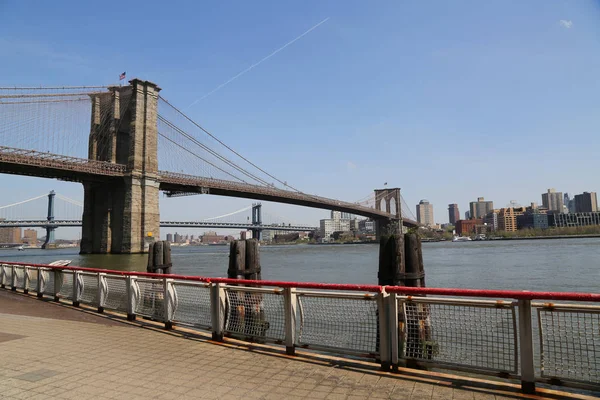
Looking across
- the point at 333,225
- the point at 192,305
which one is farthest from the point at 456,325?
the point at 333,225

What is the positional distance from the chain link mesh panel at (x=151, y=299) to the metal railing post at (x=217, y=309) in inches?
47.1

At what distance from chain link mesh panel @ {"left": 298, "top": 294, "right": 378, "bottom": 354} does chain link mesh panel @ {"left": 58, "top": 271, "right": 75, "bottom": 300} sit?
22.1 feet

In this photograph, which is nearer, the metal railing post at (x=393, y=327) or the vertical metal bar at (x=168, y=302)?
the metal railing post at (x=393, y=327)

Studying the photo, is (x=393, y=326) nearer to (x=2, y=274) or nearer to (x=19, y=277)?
(x=19, y=277)

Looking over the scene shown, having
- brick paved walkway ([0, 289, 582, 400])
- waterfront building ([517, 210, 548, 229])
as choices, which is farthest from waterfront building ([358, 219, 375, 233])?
brick paved walkway ([0, 289, 582, 400])

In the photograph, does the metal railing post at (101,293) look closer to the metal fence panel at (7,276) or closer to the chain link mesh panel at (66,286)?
the chain link mesh panel at (66,286)

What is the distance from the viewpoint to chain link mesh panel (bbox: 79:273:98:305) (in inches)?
336

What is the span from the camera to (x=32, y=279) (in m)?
11.5

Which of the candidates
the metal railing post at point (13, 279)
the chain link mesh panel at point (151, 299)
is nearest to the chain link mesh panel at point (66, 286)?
the chain link mesh panel at point (151, 299)

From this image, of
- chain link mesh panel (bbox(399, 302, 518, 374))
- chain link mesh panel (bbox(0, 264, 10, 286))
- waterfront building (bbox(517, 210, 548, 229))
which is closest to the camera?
chain link mesh panel (bbox(399, 302, 518, 374))

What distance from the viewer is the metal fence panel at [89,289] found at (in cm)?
854

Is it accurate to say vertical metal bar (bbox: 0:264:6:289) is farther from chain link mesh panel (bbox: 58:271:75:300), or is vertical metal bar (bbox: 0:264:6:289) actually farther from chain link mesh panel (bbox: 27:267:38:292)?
chain link mesh panel (bbox: 58:271:75:300)

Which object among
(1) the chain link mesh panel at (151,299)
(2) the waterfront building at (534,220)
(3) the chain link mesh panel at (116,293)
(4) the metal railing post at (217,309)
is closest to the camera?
(4) the metal railing post at (217,309)

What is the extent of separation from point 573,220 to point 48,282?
6740 inches
